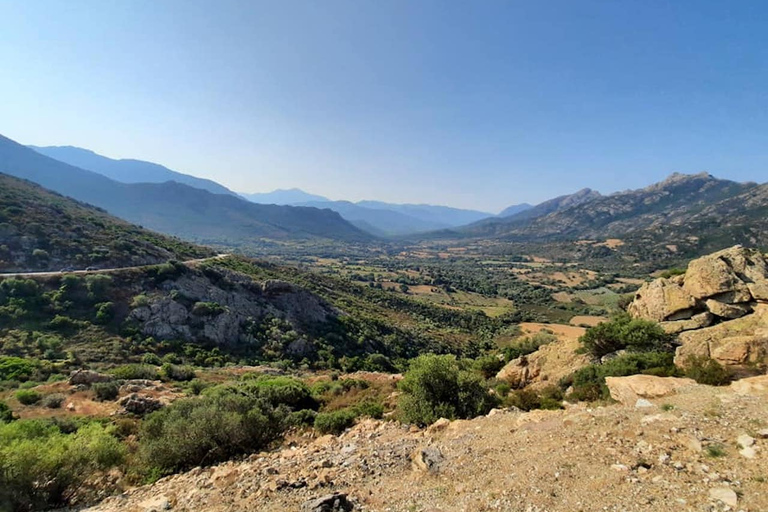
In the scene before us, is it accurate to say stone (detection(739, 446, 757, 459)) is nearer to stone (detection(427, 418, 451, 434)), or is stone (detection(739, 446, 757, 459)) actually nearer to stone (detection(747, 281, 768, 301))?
stone (detection(427, 418, 451, 434))

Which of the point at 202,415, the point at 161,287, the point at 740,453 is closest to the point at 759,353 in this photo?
the point at 740,453

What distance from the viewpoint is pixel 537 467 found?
8586mm

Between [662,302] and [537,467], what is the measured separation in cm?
1737

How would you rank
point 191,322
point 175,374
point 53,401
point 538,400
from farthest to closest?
1. point 191,322
2. point 175,374
3. point 53,401
4. point 538,400

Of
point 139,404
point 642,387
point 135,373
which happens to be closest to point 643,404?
point 642,387

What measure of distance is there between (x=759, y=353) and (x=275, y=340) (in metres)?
38.0

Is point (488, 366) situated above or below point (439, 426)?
below

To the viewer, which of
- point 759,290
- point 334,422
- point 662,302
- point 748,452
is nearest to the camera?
point 748,452

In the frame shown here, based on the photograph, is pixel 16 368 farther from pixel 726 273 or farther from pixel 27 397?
pixel 726 273

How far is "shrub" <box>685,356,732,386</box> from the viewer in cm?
1234

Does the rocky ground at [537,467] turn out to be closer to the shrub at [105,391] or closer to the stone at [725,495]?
the stone at [725,495]

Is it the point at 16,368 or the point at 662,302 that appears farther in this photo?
the point at 16,368

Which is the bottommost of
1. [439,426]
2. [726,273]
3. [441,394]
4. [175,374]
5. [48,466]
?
[175,374]

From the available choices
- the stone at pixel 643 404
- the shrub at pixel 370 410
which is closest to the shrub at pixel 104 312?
the shrub at pixel 370 410
